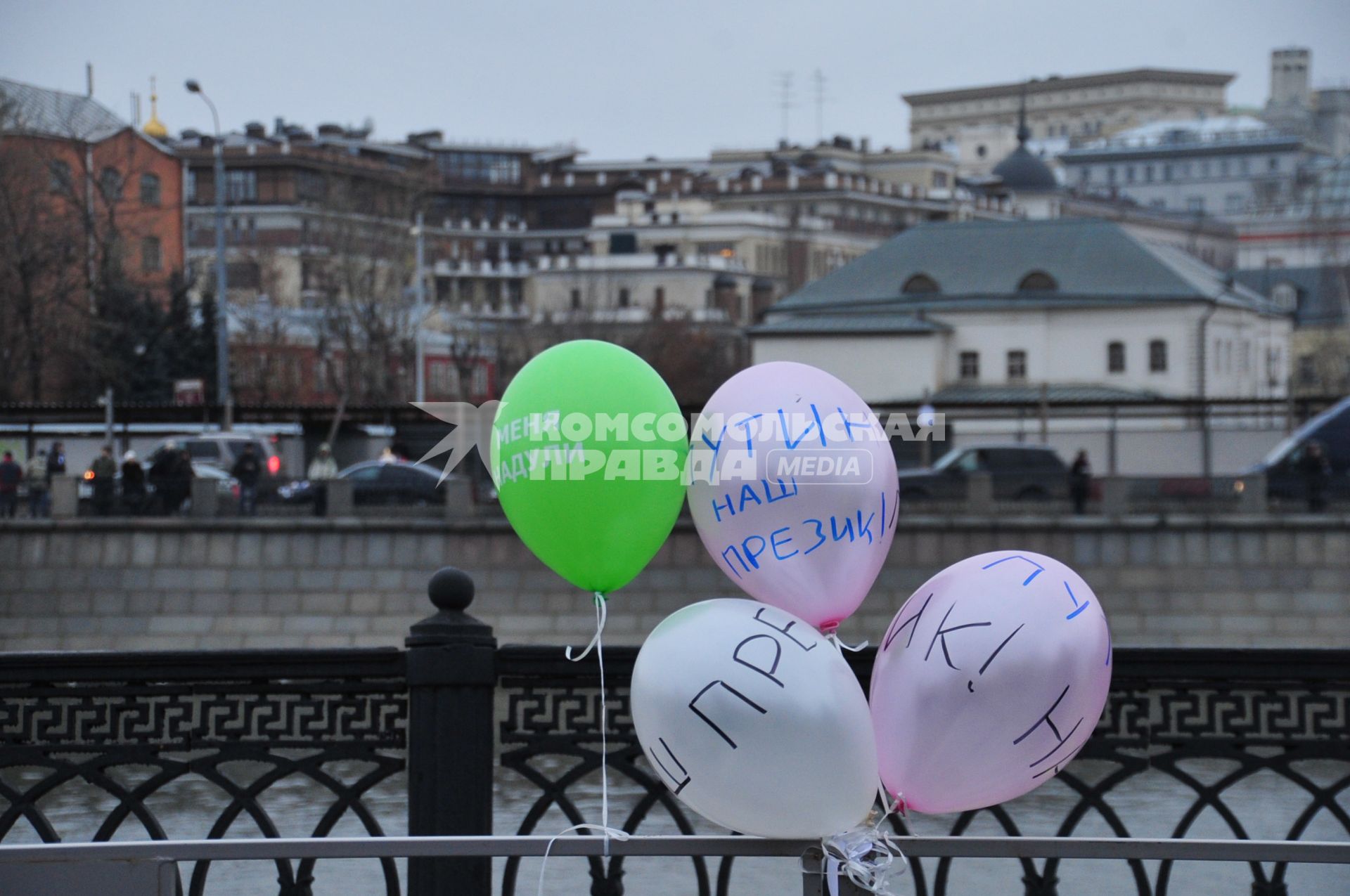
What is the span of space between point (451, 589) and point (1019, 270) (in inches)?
2021

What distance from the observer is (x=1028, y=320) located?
52781 millimetres

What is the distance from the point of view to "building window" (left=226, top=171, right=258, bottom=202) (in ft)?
255

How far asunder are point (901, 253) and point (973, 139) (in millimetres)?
86365

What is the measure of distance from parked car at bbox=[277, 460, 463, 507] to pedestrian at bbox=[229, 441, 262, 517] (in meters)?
0.40

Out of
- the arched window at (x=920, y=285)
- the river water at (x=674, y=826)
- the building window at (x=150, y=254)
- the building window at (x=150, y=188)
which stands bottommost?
the river water at (x=674, y=826)

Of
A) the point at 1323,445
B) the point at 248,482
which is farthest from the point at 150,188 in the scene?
the point at 1323,445

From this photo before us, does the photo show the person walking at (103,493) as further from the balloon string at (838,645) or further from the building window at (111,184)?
the balloon string at (838,645)

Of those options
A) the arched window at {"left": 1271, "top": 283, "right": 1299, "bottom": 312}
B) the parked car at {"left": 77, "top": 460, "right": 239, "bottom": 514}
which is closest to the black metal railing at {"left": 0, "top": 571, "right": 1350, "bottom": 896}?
the parked car at {"left": 77, "top": 460, "right": 239, "bottom": 514}

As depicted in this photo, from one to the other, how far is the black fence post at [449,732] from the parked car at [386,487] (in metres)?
21.7

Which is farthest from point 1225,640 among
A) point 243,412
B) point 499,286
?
point 499,286

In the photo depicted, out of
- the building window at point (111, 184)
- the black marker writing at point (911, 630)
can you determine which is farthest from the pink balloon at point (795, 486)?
the building window at point (111, 184)

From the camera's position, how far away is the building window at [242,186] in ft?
255

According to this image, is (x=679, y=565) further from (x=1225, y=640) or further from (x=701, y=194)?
(x=701, y=194)

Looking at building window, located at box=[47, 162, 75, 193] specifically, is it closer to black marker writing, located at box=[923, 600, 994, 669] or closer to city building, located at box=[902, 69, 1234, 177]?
black marker writing, located at box=[923, 600, 994, 669]
